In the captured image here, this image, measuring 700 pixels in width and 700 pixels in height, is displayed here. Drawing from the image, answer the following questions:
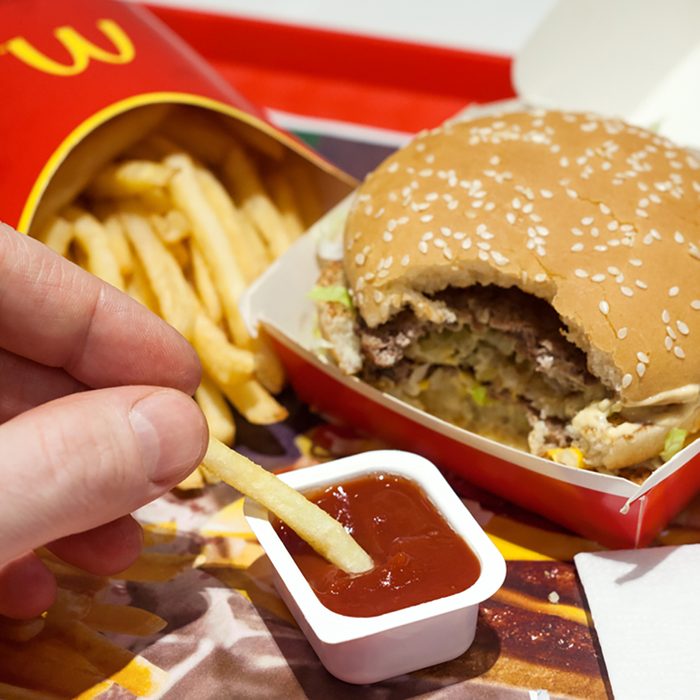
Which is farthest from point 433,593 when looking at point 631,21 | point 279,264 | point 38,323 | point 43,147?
point 631,21

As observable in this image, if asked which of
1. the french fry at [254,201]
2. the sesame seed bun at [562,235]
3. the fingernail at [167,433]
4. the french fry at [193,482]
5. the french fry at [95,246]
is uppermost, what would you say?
the sesame seed bun at [562,235]

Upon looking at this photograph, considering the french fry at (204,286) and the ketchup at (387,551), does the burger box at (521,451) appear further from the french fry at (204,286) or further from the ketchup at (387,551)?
the ketchup at (387,551)

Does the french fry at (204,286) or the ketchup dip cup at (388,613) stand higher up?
the ketchup dip cup at (388,613)

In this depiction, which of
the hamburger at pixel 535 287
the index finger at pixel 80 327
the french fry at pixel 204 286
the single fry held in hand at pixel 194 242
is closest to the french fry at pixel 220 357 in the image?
the single fry held in hand at pixel 194 242

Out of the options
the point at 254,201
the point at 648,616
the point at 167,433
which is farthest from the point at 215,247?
the point at 648,616

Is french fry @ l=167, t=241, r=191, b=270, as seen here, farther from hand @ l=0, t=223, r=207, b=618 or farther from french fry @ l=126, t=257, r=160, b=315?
hand @ l=0, t=223, r=207, b=618

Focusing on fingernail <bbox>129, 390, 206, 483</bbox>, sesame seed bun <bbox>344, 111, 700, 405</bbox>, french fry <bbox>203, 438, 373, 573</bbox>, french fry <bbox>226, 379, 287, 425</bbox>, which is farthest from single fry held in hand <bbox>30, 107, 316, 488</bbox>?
fingernail <bbox>129, 390, 206, 483</bbox>

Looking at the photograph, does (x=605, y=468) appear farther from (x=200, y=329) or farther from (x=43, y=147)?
(x=43, y=147)
